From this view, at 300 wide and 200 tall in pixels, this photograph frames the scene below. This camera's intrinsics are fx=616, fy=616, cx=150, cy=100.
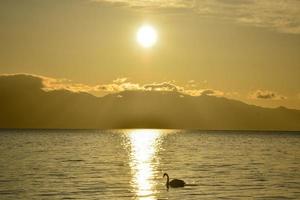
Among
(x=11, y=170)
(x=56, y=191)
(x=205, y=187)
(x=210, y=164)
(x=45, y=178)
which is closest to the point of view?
(x=56, y=191)

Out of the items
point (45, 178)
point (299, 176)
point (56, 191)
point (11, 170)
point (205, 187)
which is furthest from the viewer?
point (11, 170)

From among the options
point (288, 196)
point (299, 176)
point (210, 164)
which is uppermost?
point (210, 164)

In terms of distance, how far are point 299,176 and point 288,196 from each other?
19931 millimetres

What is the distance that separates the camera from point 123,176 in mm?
68688

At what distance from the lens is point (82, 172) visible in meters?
73.8

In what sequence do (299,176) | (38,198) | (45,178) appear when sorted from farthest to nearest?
(299,176)
(45,178)
(38,198)

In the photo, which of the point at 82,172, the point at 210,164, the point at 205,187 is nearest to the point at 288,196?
the point at 205,187

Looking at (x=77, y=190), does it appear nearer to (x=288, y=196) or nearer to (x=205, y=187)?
(x=205, y=187)

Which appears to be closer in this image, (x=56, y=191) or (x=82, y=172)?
Result: (x=56, y=191)

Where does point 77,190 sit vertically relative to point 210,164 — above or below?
below

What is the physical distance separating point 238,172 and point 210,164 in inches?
569

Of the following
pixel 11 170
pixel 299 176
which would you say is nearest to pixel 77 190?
pixel 11 170

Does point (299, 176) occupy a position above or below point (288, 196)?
above

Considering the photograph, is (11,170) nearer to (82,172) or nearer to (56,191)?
(82,172)
